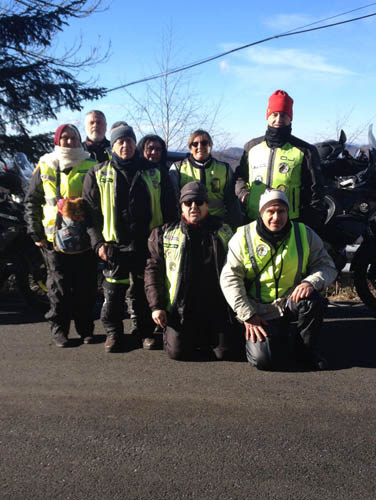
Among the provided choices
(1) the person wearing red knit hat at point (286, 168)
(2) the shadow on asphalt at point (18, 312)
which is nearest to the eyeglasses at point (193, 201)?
(1) the person wearing red knit hat at point (286, 168)

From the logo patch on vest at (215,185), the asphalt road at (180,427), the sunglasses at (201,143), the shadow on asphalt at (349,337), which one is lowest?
the asphalt road at (180,427)

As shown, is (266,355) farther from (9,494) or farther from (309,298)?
(9,494)

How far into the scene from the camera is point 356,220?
5867 millimetres

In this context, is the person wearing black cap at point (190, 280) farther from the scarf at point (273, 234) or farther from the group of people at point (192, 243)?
the scarf at point (273, 234)

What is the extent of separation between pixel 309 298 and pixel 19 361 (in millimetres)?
2442

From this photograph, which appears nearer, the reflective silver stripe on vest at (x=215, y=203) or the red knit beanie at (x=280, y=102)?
the red knit beanie at (x=280, y=102)

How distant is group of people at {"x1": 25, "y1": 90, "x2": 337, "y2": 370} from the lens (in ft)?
14.1

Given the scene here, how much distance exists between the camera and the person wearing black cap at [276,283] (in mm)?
4223

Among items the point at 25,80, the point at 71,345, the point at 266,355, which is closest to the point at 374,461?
the point at 266,355

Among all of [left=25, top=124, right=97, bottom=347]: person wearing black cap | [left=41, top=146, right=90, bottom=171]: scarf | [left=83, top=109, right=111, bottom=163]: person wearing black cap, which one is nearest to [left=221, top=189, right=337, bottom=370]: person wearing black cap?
[left=25, top=124, right=97, bottom=347]: person wearing black cap

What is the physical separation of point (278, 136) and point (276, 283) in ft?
4.72

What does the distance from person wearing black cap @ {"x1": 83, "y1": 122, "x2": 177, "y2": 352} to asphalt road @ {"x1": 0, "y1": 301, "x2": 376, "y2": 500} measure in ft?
1.45

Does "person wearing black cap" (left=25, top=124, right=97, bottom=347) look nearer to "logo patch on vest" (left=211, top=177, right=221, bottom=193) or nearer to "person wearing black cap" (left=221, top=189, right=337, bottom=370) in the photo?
"logo patch on vest" (left=211, top=177, right=221, bottom=193)

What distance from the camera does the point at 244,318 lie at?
423cm
